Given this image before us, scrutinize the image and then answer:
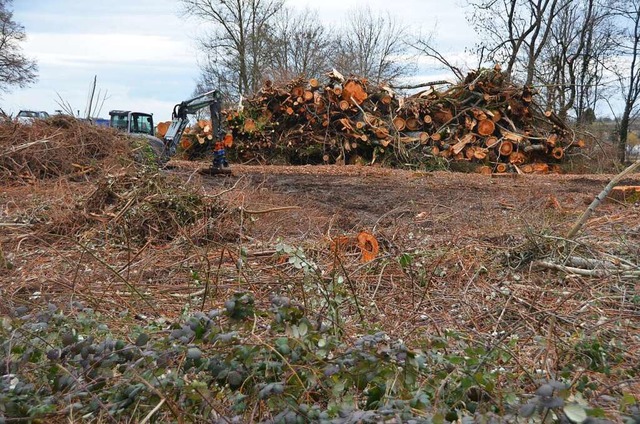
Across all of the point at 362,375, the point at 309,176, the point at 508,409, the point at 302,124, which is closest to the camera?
the point at 508,409

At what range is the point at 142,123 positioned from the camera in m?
19.4

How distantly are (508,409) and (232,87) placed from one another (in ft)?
110

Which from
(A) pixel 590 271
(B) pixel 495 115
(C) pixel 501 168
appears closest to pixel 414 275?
(A) pixel 590 271

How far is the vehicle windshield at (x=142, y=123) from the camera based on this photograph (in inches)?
751

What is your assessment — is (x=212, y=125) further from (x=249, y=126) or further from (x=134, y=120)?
(x=134, y=120)

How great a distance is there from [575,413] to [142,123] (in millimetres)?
19321

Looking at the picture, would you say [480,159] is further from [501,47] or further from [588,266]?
[501,47]

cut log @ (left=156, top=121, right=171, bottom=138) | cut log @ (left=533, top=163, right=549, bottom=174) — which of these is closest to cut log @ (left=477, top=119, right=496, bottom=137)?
cut log @ (left=533, top=163, right=549, bottom=174)

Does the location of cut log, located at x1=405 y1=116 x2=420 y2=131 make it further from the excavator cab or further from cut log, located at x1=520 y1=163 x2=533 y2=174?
the excavator cab

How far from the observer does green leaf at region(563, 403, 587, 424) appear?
1407 mm

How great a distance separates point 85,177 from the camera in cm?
881

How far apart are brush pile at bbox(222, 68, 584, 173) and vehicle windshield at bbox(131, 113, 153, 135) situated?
12.6ft

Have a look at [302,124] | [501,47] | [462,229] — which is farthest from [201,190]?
[501,47]

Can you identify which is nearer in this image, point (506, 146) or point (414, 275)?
point (414, 275)
